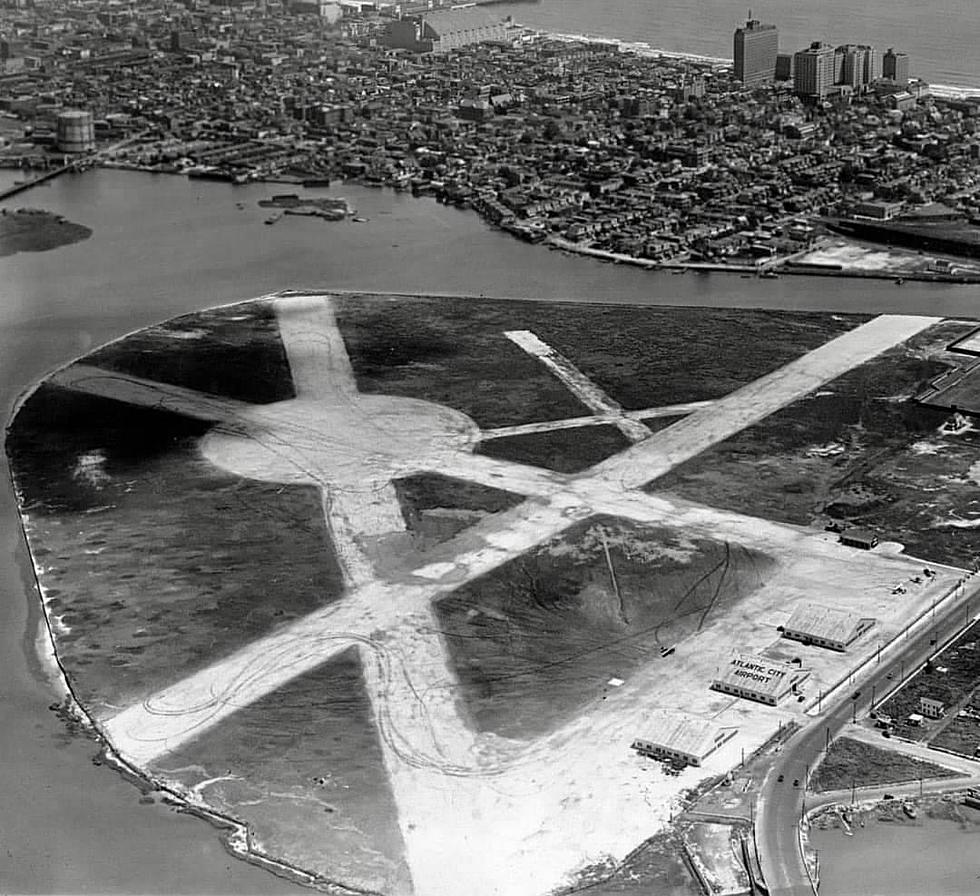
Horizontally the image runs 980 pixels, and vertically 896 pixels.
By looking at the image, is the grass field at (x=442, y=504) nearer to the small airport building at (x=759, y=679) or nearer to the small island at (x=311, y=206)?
the small airport building at (x=759, y=679)

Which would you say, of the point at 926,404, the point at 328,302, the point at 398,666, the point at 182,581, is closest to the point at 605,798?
the point at 398,666

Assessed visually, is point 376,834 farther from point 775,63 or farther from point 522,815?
point 775,63

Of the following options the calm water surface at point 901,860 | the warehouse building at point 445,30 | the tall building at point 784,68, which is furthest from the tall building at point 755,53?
the calm water surface at point 901,860

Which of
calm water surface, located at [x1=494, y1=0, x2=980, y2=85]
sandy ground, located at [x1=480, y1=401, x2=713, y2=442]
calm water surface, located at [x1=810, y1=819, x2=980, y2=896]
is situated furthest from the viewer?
calm water surface, located at [x1=494, y1=0, x2=980, y2=85]

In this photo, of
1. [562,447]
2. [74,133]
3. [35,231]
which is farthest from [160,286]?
[74,133]

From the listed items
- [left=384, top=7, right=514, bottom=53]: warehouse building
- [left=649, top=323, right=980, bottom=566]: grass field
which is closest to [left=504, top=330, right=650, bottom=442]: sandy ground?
[left=649, top=323, right=980, bottom=566]: grass field

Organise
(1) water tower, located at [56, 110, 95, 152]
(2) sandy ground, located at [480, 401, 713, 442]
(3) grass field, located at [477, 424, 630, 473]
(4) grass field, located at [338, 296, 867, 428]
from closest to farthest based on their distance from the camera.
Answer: (3) grass field, located at [477, 424, 630, 473] < (2) sandy ground, located at [480, 401, 713, 442] < (4) grass field, located at [338, 296, 867, 428] < (1) water tower, located at [56, 110, 95, 152]

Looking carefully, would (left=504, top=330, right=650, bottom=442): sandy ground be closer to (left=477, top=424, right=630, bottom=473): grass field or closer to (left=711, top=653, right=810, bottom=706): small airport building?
(left=477, top=424, right=630, bottom=473): grass field
